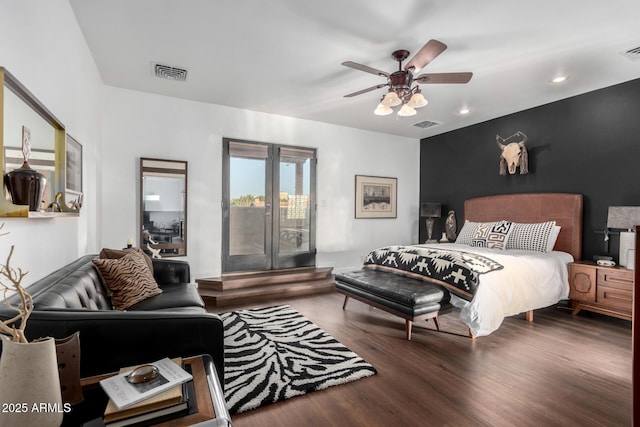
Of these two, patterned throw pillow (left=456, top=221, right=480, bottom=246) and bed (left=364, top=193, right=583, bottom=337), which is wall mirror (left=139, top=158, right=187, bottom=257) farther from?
patterned throw pillow (left=456, top=221, right=480, bottom=246)

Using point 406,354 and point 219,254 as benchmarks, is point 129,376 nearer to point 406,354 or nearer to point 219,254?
point 406,354

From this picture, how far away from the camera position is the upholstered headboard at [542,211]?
13.3ft

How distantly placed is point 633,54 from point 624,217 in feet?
5.28

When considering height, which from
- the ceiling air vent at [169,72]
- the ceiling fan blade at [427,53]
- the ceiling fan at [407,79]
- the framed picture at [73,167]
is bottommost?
the framed picture at [73,167]

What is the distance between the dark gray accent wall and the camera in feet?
12.1

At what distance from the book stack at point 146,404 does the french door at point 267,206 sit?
373 cm

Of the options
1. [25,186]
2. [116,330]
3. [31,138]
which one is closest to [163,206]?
[31,138]

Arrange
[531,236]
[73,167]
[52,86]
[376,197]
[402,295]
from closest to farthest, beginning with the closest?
[52,86]
[73,167]
[402,295]
[531,236]
[376,197]

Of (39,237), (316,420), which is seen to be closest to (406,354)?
(316,420)

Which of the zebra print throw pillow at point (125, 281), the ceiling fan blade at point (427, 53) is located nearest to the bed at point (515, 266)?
the ceiling fan blade at point (427, 53)

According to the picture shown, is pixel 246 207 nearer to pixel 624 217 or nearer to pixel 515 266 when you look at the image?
pixel 515 266

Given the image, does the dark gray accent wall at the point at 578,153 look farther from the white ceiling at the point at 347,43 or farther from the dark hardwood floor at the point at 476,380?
the dark hardwood floor at the point at 476,380

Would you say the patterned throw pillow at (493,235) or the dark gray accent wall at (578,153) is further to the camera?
the patterned throw pillow at (493,235)

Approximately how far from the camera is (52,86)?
6.55 feet
